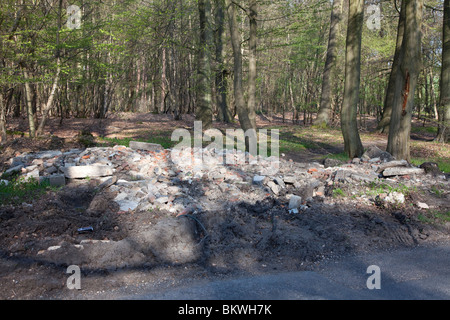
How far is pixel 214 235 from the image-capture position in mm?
5168

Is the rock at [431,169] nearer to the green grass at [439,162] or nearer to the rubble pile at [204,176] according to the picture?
the rubble pile at [204,176]

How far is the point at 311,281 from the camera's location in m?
3.97

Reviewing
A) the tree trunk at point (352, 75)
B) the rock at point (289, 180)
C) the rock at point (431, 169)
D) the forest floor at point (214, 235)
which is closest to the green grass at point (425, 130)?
the tree trunk at point (352, 75)

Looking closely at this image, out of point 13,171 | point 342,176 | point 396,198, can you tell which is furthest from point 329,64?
point 13,171

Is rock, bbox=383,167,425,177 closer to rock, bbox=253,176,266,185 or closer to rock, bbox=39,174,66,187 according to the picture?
rock, bbox=253,176,266,185

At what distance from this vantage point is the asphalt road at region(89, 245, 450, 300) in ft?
11.8

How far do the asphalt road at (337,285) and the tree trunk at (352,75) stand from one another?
6926 mm

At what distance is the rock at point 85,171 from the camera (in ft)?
25.1

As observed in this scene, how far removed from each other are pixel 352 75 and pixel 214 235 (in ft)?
26.3

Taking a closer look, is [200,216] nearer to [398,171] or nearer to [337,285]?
[337,285]

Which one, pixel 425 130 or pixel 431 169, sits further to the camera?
pixel 425 130
